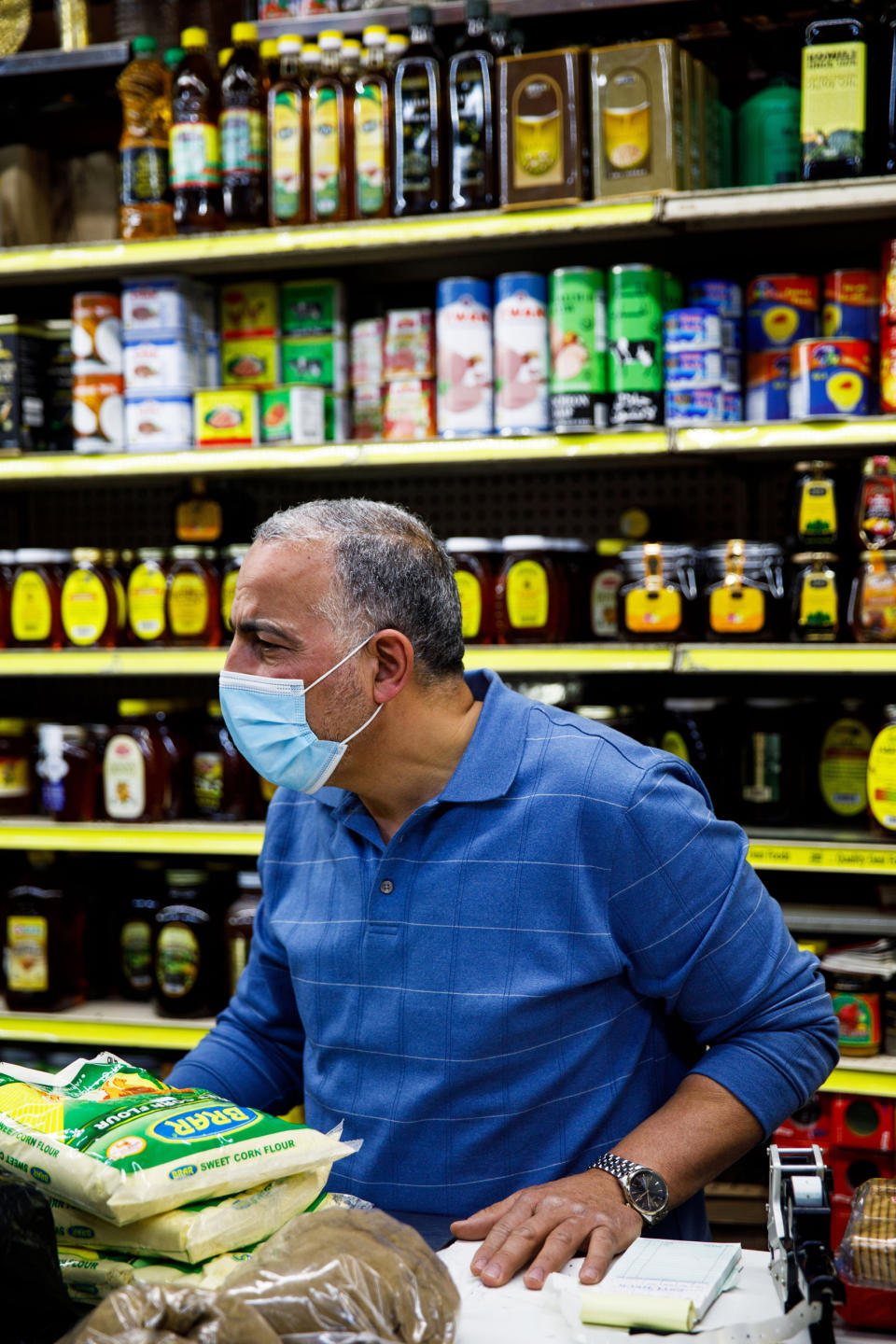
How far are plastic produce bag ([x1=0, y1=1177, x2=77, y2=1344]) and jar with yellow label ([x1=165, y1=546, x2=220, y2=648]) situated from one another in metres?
2.12

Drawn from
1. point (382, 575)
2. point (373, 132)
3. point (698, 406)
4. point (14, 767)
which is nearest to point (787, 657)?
point (698, 406)

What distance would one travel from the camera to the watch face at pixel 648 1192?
1.27 m

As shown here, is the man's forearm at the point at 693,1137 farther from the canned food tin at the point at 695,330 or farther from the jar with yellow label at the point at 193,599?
the jar with yellow label at the point at 193,599

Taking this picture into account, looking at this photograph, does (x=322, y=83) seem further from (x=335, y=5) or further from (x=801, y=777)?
(x=801, y=777)

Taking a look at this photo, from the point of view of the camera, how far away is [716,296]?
259 centimetres

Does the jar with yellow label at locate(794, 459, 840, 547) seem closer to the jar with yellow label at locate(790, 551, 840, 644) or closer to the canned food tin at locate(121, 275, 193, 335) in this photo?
the jar with yellow label at locate(790, 551, 840, 644)

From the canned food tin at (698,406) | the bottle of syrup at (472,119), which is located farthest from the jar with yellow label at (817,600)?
the bottle of syrup at (472,119)

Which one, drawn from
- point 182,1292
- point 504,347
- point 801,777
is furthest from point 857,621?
point 182,1292

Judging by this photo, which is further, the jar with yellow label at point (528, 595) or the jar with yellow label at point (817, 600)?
the jar with yellow label at point (528, 595)

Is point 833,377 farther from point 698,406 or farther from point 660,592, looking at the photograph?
point 660,592

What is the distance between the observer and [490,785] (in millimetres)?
1508

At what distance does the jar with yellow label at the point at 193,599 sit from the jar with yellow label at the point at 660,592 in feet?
3.05

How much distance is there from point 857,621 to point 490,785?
1.26 m

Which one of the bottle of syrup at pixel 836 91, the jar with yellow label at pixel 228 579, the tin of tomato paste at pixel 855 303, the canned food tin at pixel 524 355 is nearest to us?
the bottle of syrup at pixel 836 91
